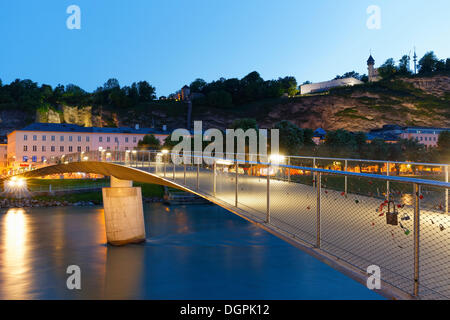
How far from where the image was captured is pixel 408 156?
69688 mm

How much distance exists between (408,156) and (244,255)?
176 feet

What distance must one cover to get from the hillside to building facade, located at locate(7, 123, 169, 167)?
34.7m

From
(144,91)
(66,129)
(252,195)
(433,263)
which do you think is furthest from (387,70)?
(433,263)

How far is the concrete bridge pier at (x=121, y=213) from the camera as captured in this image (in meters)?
27.9

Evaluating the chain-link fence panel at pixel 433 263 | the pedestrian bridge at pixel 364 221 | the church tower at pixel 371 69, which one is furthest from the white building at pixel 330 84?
the chain-link fence panel at pixel 433 263

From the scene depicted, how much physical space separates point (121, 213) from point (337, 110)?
119360 millimetres

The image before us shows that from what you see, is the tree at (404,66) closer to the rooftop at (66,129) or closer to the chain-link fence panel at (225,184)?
the rooftop at (66,129)

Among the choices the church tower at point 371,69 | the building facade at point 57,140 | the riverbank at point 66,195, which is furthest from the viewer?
the church tower at point 371,69

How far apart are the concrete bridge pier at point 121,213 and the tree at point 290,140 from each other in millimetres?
41186

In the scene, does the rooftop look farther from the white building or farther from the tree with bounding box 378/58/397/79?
the tree with bounding box 378/58/397/79

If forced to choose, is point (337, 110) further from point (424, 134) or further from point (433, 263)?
point (433, 263)

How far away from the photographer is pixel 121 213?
27906 mm
